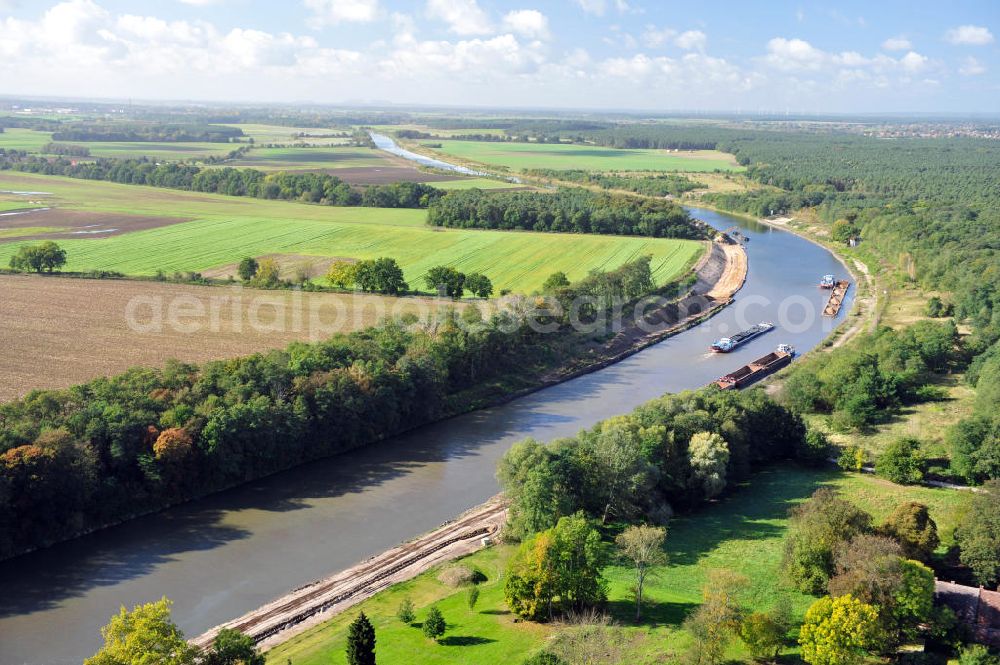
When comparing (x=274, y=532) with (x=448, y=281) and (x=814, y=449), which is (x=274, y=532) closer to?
(x=814, y=449)

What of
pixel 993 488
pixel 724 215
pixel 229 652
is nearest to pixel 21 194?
pixel 724 215

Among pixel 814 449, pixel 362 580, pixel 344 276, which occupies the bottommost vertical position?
pixel 362 580

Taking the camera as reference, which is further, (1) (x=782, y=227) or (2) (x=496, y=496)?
(1) (x=782, y=227)

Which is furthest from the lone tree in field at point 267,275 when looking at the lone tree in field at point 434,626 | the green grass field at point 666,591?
the lone tree in field at point 434,626

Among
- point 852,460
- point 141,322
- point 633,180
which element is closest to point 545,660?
point 852,460

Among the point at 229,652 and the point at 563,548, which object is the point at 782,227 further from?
the point at 229,652

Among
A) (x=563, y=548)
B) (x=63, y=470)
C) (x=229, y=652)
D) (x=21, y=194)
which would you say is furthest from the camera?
(x=21, y=194)

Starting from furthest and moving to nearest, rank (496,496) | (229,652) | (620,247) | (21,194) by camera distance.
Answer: (21,194)
(620,247)
(496,496)
(229,652)
